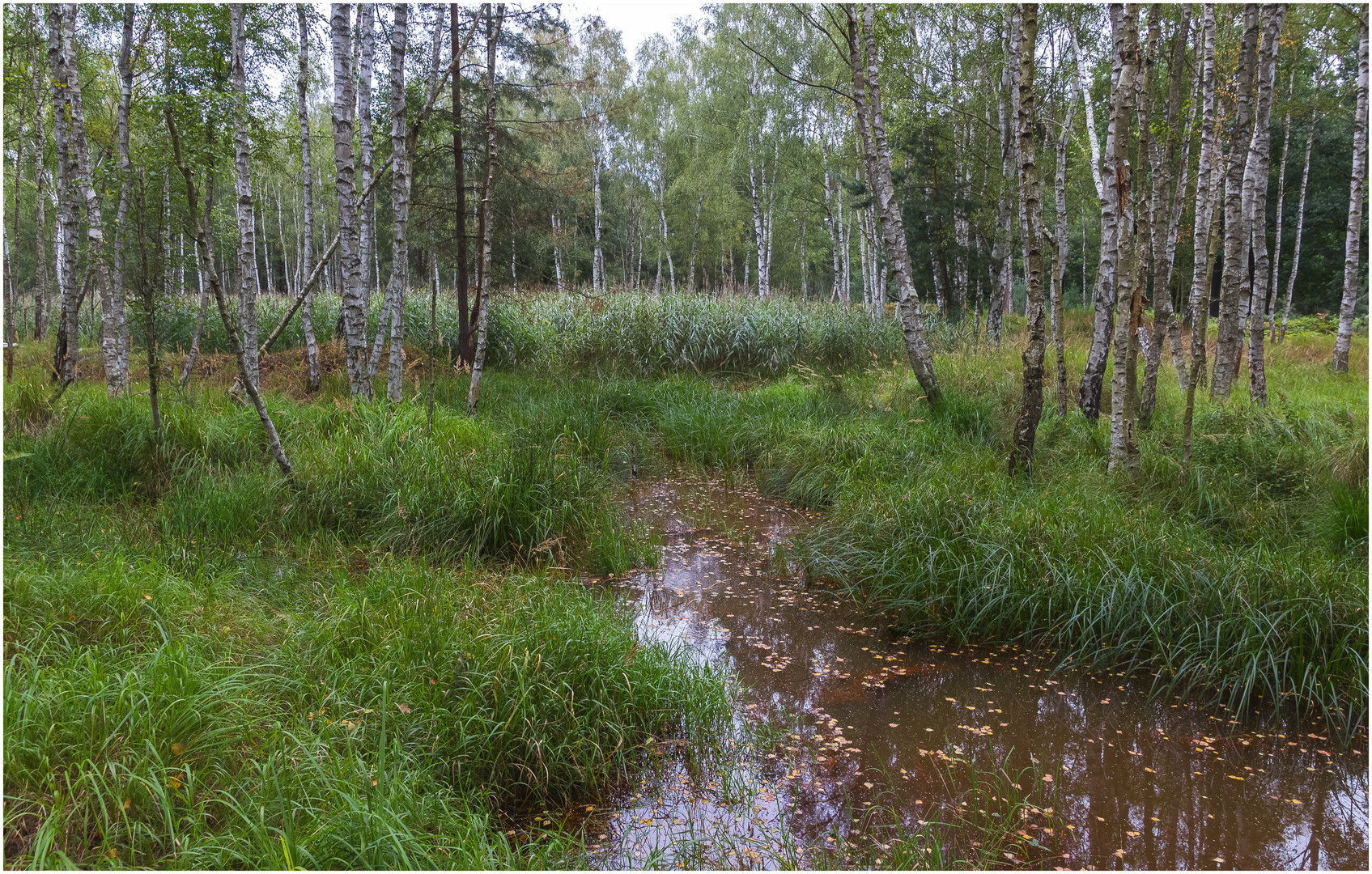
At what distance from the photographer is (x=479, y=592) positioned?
374cm

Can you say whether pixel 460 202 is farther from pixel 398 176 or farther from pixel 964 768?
pixel 964 768

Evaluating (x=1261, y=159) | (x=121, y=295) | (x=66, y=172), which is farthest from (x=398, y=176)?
(x=1261, y=159)

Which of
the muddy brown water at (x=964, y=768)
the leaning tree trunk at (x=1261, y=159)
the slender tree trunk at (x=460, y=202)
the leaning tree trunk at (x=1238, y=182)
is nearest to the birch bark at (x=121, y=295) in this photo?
the slender tree trunk at (x=460, y=202)

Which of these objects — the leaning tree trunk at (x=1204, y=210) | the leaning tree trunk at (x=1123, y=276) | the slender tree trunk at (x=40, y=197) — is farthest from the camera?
the slender tree trunk at (x=40, y=197)

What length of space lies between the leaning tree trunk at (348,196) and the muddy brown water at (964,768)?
15.5 feet

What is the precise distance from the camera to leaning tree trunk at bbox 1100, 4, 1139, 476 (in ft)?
16.6

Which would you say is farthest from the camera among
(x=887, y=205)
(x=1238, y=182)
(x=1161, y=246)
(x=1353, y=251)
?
(x=1353, y=251)

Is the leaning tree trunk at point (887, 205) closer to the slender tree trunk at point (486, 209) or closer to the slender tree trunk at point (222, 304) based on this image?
the slender tree trunk at point (486, 209)

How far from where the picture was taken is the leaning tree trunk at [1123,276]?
5055 mm

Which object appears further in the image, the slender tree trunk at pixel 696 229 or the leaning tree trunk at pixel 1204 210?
the slender tree trunk at pixel 696 229

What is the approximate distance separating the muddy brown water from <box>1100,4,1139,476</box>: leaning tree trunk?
2424 mm

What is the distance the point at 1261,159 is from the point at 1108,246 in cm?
313

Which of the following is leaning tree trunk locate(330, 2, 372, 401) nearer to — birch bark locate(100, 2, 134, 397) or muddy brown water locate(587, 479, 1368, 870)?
birch bark locate(100, 2, 134, 397)

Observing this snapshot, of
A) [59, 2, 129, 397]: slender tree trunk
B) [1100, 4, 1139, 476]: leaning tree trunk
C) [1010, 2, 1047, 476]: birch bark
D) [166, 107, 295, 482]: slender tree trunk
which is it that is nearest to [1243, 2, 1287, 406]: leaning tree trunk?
[1100, 4, 1139, 476]: leaning tree trunk
